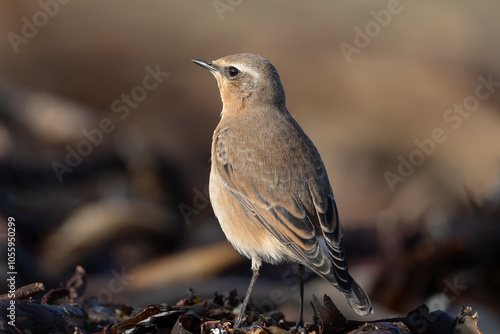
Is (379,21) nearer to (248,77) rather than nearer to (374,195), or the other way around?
(374,195)

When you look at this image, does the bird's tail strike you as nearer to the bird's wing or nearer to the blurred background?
the bird's wing

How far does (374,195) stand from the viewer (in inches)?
386

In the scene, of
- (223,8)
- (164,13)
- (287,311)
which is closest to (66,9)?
(164,13)

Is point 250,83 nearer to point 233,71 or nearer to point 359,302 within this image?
point 233,71

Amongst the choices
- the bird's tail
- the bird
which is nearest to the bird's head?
the bird

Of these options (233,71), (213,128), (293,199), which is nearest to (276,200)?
(293,199)

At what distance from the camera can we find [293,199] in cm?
462

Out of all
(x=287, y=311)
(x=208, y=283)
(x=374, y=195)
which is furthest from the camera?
(x=374, y=195)

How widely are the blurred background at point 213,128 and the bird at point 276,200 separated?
0.68 meters

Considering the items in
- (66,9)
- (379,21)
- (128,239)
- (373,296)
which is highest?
(66,9)

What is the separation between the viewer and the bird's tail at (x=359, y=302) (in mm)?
4160

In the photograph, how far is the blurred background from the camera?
6637 millimetres

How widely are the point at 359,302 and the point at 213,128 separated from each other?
682 cm

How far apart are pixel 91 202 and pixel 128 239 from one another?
2.54ft
